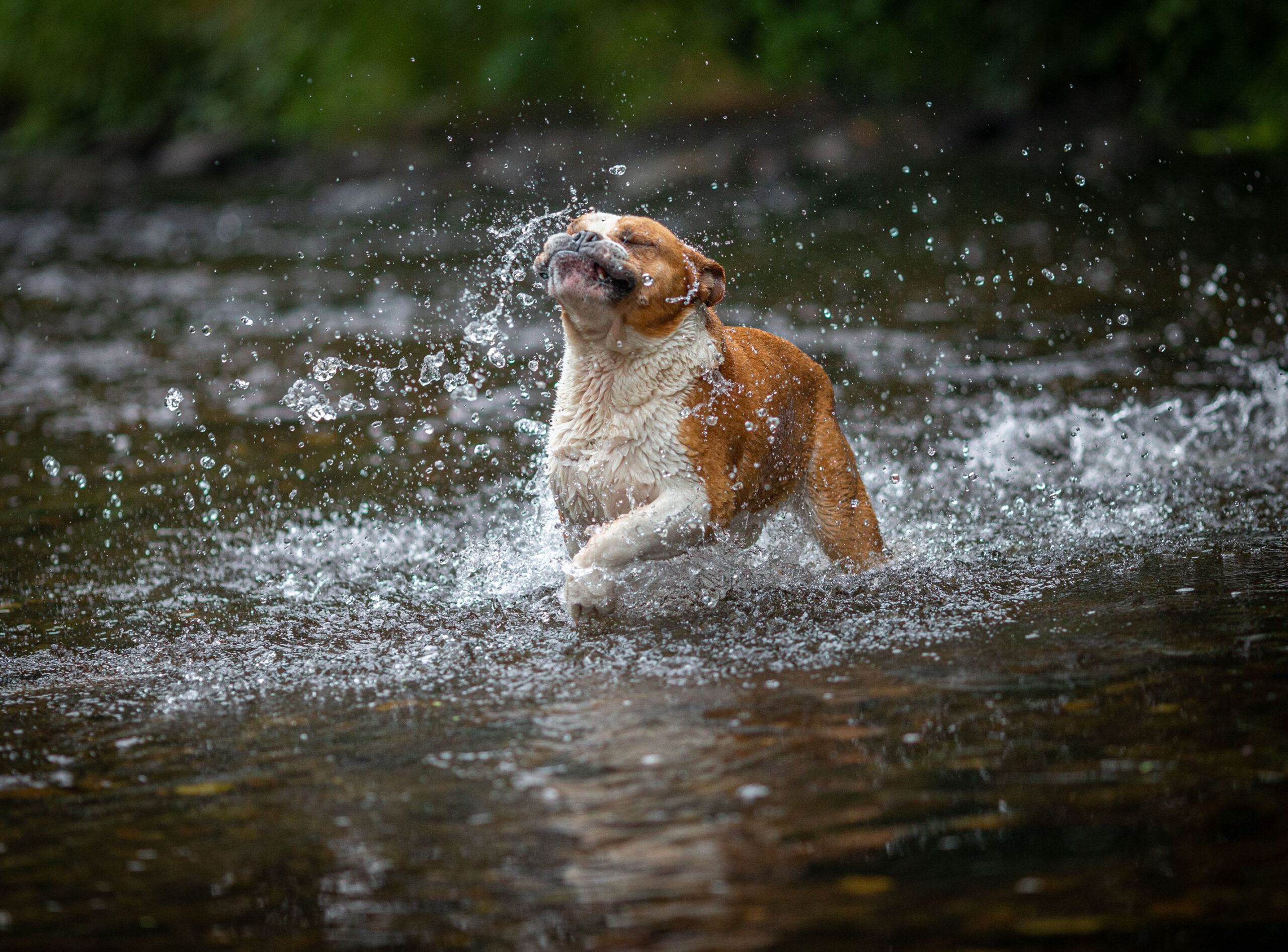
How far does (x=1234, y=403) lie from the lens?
867cm

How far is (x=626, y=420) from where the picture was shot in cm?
544

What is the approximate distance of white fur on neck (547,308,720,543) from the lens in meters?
5.41

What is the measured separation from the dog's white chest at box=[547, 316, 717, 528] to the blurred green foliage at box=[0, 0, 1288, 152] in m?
15.8

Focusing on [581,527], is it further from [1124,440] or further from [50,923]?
[1124,440]

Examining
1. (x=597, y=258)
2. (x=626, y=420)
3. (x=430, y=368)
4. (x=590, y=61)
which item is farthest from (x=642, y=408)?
(x=590, y=61)

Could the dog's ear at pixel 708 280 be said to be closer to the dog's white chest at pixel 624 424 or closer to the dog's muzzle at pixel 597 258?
the dog's white chest at pixel 624 424

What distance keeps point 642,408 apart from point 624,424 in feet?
0.31

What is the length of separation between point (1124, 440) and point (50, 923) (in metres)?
6.54

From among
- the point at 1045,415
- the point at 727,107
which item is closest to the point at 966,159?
the point at 727,107

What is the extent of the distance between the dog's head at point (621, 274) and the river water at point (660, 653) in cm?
95

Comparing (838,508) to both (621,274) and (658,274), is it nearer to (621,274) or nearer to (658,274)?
(658,274)

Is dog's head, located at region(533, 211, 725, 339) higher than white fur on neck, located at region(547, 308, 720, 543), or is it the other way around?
dog's head, located at region(533, 211, 725, 339)

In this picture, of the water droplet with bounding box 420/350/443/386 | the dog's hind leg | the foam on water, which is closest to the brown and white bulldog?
the foam on water

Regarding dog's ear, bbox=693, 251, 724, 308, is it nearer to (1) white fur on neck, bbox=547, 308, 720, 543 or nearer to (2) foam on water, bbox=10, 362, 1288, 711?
(1) white fur on neck, bbox=547, 308, 720, 543
